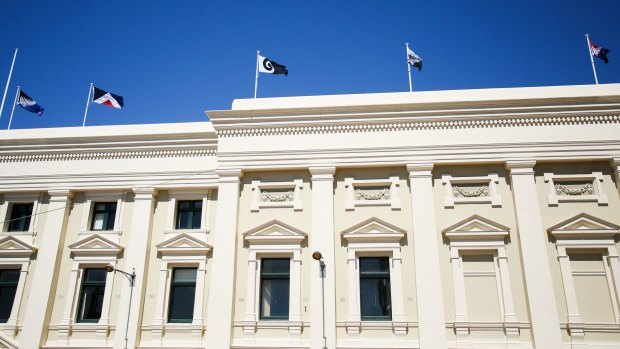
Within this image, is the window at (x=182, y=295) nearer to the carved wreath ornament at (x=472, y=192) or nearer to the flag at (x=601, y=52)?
the carved wreath ornament at (x=472, y=192)

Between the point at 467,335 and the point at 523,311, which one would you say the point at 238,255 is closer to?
the point at 467,335

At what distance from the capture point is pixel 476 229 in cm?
1596

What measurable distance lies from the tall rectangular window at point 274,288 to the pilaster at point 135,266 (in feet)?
14.4

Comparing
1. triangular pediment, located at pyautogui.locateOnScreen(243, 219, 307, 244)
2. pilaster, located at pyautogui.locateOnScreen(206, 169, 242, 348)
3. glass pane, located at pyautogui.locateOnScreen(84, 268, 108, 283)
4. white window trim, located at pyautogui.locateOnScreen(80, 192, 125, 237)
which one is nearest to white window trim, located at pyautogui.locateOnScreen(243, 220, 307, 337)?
triangular pediment, located at pyautogui.locateOnScreen(243, 219, 307, 244)

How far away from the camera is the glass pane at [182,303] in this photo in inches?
674

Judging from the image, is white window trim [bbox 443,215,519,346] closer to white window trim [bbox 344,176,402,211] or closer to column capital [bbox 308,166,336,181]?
white window trim [bbox 344,176,402,211]

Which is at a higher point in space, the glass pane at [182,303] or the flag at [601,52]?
the flag at [601,52]

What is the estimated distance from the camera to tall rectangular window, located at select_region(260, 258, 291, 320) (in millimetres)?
16234

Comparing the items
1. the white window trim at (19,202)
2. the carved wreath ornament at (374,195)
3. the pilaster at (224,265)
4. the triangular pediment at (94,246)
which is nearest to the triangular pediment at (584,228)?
the carved wreath ornament at (374,195)

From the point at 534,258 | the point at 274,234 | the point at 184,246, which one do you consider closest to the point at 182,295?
the point at 184,246

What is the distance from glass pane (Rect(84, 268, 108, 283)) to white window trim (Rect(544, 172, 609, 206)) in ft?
52.0

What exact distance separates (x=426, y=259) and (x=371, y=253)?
5.92ft

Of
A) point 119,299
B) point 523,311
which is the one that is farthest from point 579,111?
point 119,299

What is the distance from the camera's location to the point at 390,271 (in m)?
16.0
